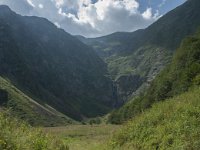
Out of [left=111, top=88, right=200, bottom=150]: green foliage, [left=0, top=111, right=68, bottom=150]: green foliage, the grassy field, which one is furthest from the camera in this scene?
the grassy field

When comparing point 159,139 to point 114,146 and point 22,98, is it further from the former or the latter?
point 22,98

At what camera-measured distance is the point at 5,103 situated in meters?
179

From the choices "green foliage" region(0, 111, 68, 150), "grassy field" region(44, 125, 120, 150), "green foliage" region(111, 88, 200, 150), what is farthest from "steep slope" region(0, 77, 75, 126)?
"green foliage" region(0, 111, 68, 150)

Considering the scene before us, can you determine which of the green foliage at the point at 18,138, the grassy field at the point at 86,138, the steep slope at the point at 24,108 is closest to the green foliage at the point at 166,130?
the grassy field at the point at 86,138

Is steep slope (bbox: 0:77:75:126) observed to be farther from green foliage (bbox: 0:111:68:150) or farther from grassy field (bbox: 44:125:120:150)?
green foliage (bbox: 0:111:68:150)

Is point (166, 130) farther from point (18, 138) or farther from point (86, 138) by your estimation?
point (86, 138)

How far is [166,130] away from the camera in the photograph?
17500mm

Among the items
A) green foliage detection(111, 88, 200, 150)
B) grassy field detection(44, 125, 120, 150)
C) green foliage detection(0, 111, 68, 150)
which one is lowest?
grassy field detection(44, 125, 120, 150)

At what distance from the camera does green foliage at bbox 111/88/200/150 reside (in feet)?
50.2

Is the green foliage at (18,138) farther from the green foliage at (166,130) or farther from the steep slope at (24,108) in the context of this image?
the steep slope at (24,108)

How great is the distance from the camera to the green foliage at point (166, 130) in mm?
15297

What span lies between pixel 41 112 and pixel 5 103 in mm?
18131

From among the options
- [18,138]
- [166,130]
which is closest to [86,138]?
[166,130]

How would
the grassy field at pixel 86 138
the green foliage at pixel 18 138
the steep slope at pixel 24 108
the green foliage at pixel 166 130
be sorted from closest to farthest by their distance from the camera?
the green foliage at pixel 18 138 < the green foliage at pixel 166 130 < the grassy field at pixel 86 138 < the steep slope at pixel 24 108
